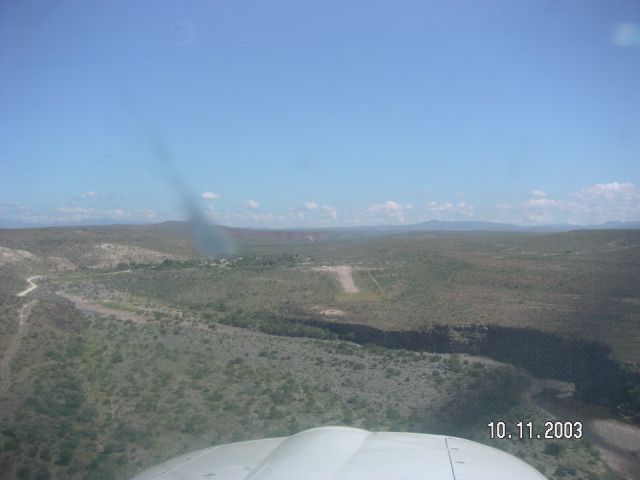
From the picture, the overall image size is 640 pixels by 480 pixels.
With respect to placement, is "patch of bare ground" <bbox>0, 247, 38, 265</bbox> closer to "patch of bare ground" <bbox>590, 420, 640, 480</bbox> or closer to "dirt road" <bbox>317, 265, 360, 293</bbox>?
"dirt road" <bbox>317, 265, 360, 293</bbox>

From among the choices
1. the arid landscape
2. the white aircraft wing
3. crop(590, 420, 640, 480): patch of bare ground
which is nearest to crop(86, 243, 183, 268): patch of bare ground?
the arid landscape

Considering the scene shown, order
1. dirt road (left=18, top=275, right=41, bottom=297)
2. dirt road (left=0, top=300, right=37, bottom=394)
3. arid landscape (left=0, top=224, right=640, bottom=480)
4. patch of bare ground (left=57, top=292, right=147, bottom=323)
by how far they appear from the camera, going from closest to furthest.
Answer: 1. arid landscape (left=0, top=224, right=640, bottom=480)
2. dirt road (left=0, top=300, right=37, bottom=394)
3. patch of bare ground (left=57, top=292, right=147, bottom=323)
4. dirt road (left=18, top=275, right=41, bottom=297)

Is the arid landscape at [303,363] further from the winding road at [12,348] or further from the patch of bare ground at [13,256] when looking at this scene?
the patch of bare ground at [13,256]

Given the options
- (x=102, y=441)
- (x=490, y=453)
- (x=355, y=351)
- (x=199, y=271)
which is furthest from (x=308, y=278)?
(x=490, y=453)

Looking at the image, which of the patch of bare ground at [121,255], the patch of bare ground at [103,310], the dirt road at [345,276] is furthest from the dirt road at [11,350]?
the patch of bare ground at [121,255]

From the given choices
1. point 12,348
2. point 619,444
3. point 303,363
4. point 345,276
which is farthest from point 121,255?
point 619,444

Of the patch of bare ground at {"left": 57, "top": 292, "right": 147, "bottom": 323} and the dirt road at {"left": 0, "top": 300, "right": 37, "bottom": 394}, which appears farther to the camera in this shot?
the patch of bare ground at {"left": 57, "top": 292, "right": 147, "bottom": 323}

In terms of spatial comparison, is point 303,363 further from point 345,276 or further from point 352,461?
point 345,276
